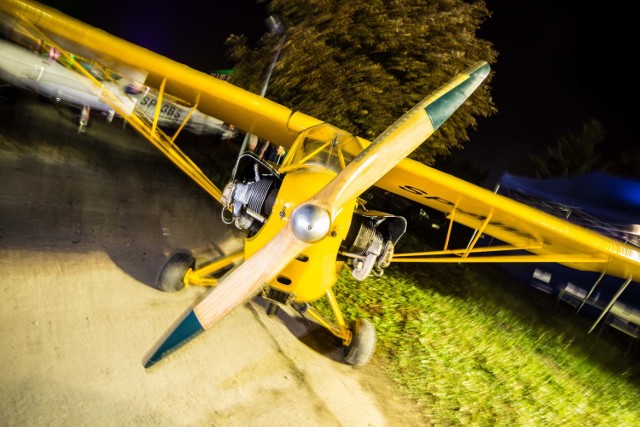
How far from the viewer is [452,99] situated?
3025mm

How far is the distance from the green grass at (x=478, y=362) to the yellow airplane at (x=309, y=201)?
107 cm

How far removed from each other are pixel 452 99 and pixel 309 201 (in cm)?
178

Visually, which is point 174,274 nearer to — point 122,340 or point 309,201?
point 122,340

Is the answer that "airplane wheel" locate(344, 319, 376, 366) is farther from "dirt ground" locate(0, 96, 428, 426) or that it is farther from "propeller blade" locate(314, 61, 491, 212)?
"propeller blade" locate(314, 61, 491, 212)

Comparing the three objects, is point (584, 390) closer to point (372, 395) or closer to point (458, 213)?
point (458, 213)

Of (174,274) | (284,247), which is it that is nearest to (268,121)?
(174,274)

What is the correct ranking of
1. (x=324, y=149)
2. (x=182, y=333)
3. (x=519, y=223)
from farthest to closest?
(x=519, y=223) < (x=324, y=149) < (x=182, y=333)

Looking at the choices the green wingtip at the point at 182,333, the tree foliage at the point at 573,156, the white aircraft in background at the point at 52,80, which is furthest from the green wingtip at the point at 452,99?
the tree foliage at the point at 573,156

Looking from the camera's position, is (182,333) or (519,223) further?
(519,223)

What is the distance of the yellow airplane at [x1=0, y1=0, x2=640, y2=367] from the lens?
231cm

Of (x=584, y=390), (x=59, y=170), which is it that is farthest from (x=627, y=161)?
(x=59, y=170)

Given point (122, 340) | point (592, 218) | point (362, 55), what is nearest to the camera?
point (122, 340)

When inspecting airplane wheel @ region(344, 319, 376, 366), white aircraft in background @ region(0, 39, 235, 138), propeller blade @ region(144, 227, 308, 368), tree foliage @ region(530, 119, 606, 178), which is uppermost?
tree foliage @ region(530, 119, 606, 178)

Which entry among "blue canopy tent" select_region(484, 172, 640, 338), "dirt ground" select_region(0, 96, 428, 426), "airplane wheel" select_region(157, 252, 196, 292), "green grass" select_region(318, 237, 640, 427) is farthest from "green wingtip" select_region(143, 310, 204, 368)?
"blue canopy tent" select_region(484, 172, 640, 338)
